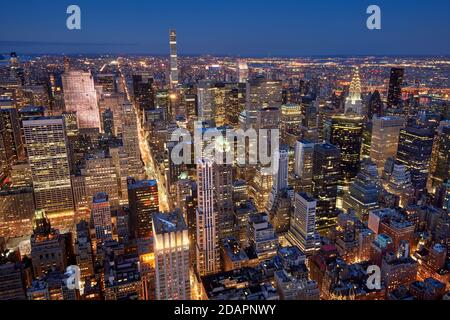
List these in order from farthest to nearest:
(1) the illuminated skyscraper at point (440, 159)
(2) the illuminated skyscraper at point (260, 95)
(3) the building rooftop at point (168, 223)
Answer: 1. (2) the illuminated skyscraper at point (260, 95)
2. (1) the illuminated skyscraper at point (440, 159)
3. (3) the building rooftop at point (168, 223)

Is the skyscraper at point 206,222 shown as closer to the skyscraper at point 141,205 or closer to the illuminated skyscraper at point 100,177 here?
the skyscraper at point 141,205

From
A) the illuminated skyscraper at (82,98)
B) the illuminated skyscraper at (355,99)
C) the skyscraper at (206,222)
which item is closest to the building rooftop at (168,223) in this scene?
the skyscraper at (206,222)

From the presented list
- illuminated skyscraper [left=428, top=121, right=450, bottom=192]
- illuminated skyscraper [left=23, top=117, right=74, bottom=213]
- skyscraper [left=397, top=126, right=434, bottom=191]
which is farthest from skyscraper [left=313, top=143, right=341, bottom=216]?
illuminated skyscraper [left=23, top=117, right=74, bottom=213]

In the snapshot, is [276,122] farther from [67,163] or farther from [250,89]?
[67,163]

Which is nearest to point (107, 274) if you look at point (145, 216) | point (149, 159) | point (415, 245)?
point (145, 216)

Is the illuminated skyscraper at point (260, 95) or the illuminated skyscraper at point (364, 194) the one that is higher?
the illuminated skyscraper at point (260, 95)

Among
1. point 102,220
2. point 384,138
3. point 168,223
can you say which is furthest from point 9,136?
point 384,138
